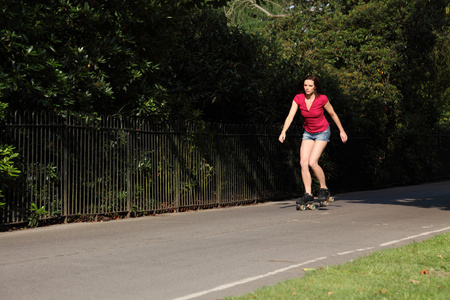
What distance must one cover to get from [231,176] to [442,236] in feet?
22.6

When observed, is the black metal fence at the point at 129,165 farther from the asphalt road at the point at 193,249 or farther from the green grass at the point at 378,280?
the green grass at the point at 378,280

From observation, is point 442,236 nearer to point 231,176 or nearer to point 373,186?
point 231,176

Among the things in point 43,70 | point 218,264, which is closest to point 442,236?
point 218,264

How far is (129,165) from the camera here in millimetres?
12219

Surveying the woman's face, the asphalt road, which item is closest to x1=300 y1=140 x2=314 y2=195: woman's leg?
the asphalt road

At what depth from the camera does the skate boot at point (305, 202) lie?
1255 centimetres

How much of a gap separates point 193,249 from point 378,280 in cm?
274

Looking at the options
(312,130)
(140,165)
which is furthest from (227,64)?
(140,165)

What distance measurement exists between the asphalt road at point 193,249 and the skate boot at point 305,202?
23cm

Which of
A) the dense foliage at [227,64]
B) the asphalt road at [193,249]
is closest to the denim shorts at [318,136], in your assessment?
Answer: the asphalt road at [193,249]

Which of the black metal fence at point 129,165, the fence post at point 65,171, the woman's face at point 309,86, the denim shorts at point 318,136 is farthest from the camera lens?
the denim shorts at point 318,136

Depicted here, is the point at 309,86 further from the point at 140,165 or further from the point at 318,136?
the point at 140,165

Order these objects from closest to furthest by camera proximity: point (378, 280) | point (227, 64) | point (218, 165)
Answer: point (378, 280)
point (218, 165)
point (227, 64)

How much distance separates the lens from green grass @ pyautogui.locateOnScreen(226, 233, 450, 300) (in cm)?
531
